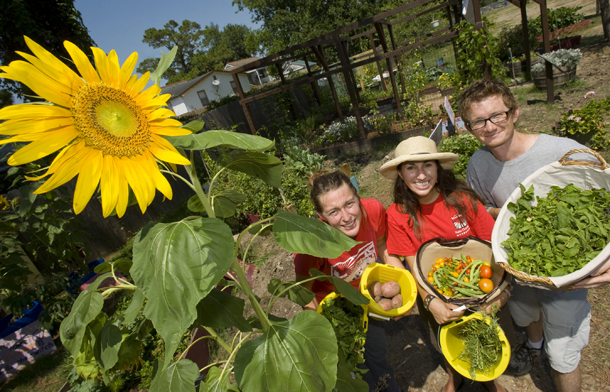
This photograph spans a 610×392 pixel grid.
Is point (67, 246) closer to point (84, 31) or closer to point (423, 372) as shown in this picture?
point (423, 372)

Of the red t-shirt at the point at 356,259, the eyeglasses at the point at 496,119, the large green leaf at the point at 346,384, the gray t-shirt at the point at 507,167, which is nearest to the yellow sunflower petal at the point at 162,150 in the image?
the large green leaf at the point at 346,384

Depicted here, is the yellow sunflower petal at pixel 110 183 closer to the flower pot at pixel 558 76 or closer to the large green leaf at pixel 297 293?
the large green leaf at pixel 297 293

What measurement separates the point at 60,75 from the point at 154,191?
1.03ft

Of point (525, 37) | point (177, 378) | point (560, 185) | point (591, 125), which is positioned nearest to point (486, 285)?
point (560, 185)

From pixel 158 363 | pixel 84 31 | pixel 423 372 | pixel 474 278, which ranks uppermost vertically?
pixel 84 31

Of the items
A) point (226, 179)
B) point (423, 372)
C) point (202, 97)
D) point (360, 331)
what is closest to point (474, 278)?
point (360, 331)

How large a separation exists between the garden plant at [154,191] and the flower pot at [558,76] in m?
9.03

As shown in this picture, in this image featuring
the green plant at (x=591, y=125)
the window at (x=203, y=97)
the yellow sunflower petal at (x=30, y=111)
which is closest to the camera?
the yellow sunflower petal at (x=30, y=111)

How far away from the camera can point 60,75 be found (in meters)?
0.69

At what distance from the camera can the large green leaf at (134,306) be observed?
838mm

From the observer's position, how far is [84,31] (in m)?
8.96

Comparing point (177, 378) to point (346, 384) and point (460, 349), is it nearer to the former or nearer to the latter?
point (346, 384)

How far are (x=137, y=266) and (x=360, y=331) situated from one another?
1.24 m

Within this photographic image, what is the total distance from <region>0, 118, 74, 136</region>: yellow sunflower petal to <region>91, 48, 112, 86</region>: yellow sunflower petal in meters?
0.12
